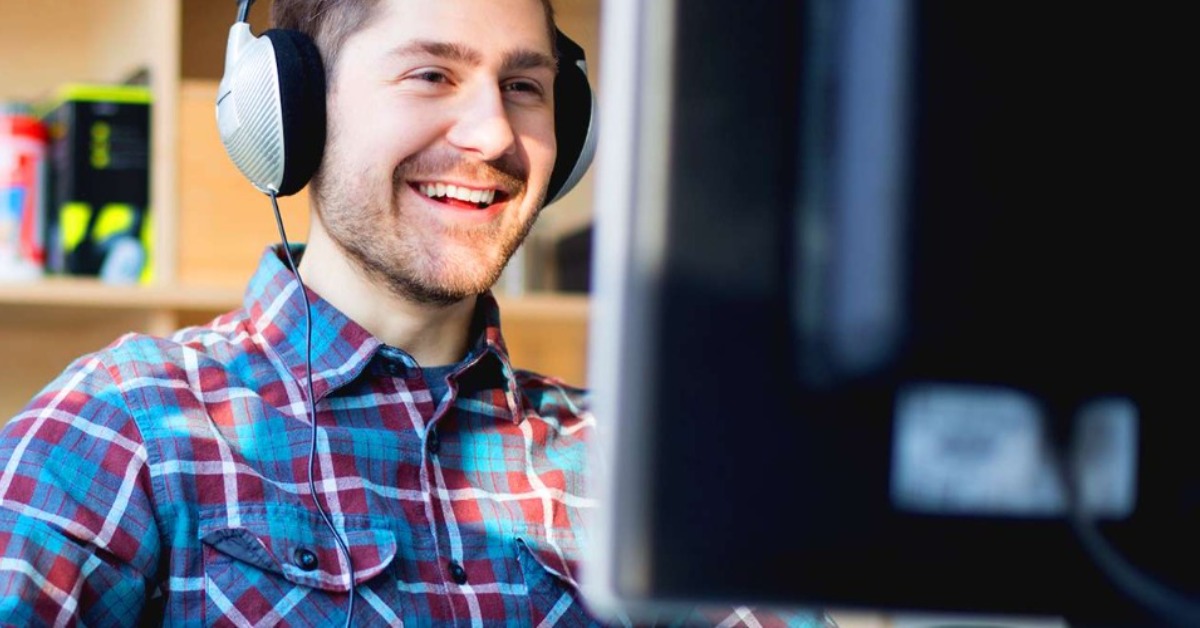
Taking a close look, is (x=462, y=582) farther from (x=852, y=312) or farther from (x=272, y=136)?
(x=852, y=312)

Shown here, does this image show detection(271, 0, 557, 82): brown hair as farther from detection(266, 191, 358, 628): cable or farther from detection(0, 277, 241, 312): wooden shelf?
detection(0, 277, 241, 312): wooden shelf

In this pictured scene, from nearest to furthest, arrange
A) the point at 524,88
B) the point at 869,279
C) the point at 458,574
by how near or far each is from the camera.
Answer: the point at 869,279
the point at 458,574
the point at 524,88

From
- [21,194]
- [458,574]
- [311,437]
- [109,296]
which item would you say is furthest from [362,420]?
[21,194]

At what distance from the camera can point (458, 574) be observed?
1175 millimetres

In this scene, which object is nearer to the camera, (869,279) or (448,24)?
(869,279)

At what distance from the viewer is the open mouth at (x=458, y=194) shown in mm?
1375

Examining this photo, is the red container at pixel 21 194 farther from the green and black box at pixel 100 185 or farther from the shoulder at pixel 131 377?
the shoulder at pixel 131 377

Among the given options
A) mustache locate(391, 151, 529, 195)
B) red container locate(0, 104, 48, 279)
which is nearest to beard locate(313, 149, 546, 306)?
mustache locate(391, 151, 529, 195)

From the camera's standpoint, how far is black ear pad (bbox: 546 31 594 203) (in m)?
1.42

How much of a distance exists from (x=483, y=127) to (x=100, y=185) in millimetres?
671

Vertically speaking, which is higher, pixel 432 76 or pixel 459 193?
pixel 432 76

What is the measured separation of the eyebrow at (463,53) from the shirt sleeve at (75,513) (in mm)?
420

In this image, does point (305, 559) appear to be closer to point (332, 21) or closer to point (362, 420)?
point (362, 420)

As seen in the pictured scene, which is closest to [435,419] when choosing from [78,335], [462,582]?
[462,582]
